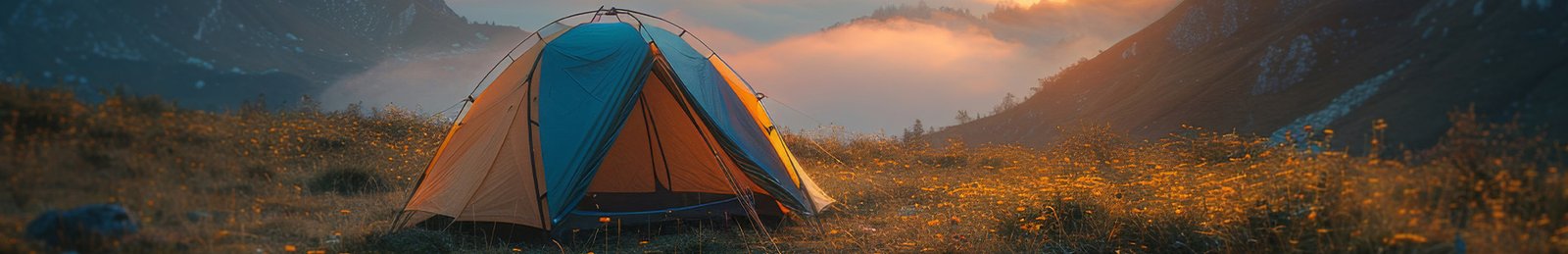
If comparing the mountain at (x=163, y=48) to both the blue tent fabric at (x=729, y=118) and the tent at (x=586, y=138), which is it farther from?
the blue tent fabric at (x=729, y=118)

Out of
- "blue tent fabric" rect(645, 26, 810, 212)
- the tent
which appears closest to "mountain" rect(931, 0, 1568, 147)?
"blue tent fabric" rect(645, 26, 810, 212)

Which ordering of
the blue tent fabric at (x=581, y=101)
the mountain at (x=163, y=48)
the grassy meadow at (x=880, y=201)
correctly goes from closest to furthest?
the grassy meadow at (x=880, y=201)
the mountain at (x=163, y=48)
the blue tent fabric at (x=581, y=101)

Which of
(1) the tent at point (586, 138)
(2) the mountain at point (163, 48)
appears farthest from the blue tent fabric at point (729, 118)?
(2) the mountain at point (163, 48)

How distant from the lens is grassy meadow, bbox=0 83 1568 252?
367cm

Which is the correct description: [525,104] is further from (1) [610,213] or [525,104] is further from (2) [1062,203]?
(2) [1062,203]

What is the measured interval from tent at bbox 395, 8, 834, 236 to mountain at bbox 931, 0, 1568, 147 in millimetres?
4675

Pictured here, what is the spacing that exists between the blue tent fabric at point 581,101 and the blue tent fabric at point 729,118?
356mm

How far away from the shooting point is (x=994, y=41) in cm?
8981

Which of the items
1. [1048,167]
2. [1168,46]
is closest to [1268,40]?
[1168,46]

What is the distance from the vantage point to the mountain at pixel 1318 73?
17.1 ft

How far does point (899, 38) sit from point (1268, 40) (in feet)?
227

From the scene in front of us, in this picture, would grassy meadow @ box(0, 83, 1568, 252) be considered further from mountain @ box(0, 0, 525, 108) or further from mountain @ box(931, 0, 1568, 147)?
mountain @ box(931, 0, 1568, 147)

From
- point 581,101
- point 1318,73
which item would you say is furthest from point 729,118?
point 1318,73

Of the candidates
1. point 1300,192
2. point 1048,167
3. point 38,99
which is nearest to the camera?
point 38,99
